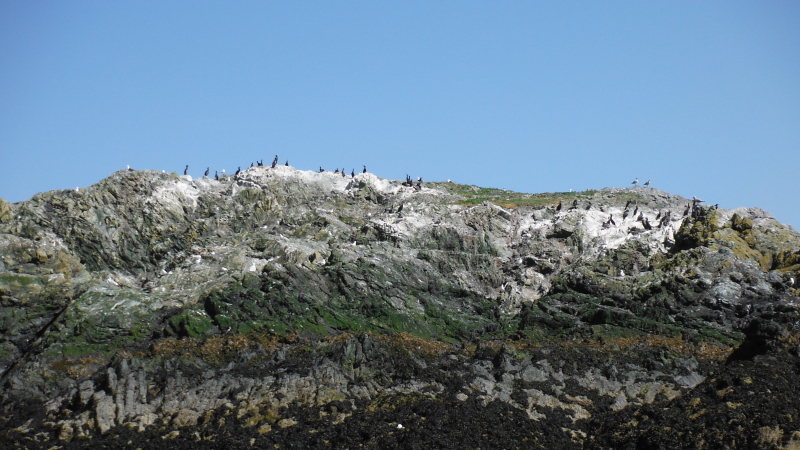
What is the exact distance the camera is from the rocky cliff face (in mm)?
37750

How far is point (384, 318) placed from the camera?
5362cm

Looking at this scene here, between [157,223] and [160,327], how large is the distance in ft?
53.4

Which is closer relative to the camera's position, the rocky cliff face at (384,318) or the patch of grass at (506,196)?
the rocky cliff face at (384,318)

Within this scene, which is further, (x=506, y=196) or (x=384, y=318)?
(x=506, y=196)

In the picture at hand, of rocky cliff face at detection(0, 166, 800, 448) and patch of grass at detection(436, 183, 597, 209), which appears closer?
rocky cliff face at detection(0, 166, 800, 448)

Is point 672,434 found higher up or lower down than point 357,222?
lower down

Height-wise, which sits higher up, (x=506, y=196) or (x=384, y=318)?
(x=506, y=196)

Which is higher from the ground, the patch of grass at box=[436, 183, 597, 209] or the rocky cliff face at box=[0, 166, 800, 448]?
the patch of grass at box=[436, 183, 597, 209]

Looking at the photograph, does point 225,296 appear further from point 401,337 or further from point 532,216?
point 532,216

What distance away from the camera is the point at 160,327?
5016 centimetres

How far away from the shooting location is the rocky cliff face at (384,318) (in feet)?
124

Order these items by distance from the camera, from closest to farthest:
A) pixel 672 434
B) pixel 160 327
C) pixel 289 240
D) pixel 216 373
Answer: pixel 672 434
pixel 216 373
pixel 160 327
pixel 289 240

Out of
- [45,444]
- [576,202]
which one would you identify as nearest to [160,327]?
[45,444]

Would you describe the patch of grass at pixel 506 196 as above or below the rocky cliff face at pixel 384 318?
above
